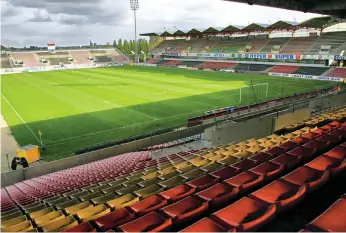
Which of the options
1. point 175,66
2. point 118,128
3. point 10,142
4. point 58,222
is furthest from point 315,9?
point 175,66

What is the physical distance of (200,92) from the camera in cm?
3600

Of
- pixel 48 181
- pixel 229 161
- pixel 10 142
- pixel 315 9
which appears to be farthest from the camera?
pixel 10 142

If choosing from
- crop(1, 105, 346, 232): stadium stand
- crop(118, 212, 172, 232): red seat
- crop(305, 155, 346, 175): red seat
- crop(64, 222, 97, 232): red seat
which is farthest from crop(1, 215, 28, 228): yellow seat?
crop(305, 155, 346, 175): red seat

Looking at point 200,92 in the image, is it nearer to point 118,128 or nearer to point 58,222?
point 118,128

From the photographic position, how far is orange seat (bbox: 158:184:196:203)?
207 inches

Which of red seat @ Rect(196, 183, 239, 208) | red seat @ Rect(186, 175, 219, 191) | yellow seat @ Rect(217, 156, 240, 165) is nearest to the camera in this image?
red seat @ Rect(196, 183, 239, 208)

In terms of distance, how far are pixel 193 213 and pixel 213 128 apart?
386 inches

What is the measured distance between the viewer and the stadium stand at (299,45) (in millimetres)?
55656

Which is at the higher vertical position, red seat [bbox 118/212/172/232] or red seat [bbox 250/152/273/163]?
red seat [bbox 118/212/172/232]

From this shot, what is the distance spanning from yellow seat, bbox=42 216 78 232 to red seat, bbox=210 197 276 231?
251cm

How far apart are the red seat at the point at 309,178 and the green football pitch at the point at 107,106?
14.7 meters

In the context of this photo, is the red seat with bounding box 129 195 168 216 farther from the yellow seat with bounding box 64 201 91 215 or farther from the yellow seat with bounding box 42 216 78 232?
the yellow seat with bounding box 64 201 91 215

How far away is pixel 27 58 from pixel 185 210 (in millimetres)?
89942

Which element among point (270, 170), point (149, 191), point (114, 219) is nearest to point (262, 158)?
point (270, 170)
